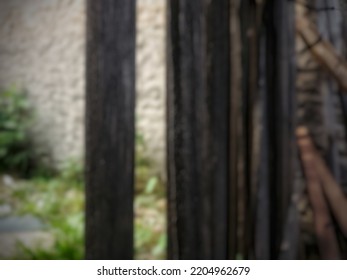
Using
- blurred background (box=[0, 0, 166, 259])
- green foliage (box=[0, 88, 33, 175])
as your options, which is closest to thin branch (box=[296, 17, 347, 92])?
blurred background (box=[0, 0, 166, 259])

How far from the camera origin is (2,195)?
4641 mm

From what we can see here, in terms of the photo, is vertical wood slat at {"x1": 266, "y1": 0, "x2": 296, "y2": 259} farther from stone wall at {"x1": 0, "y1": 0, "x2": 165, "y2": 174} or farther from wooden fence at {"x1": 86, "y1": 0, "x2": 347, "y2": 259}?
stone wall at {"x1": 0, "y1": 0, "x2": 165, "y2": 174}

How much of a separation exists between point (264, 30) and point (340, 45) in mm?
1228

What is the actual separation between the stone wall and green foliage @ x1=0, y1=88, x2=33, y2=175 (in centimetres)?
12

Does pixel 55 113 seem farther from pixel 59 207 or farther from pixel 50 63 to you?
pixel 59 207

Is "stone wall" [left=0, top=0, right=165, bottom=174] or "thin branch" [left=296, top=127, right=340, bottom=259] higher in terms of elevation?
"stone wall" [left=0, top=0, right=165, bottom=174]

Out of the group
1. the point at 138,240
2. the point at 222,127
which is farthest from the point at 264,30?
the point at 138,240

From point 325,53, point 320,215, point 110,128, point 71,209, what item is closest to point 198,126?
point 110,128

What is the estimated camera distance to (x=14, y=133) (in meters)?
5.34

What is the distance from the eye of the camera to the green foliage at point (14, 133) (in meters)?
5.31

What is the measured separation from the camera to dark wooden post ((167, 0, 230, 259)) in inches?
52.1

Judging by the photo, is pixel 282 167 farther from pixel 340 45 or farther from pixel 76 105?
pixel 76 105

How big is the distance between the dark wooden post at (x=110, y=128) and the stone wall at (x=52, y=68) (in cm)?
353
